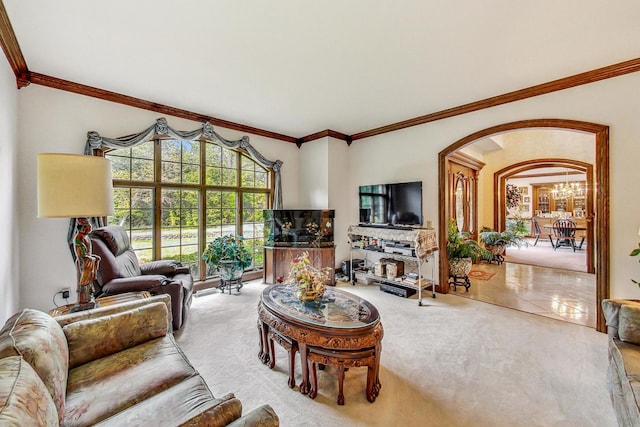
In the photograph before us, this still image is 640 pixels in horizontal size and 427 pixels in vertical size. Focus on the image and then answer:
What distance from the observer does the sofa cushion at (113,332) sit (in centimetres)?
165

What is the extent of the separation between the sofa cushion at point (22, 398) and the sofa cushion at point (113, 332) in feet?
1.96

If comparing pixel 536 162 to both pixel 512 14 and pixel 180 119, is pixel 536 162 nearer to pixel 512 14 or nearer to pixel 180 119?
pixel 512 14

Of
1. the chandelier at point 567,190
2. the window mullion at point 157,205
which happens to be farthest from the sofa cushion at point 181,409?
the chandelier at point 567,190

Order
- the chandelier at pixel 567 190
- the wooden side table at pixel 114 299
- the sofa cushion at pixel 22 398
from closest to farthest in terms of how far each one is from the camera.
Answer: the sofa cushion at pixel 22 398 → the wooden side table at pixel 114 299 → the chandelier at pixel 567 190

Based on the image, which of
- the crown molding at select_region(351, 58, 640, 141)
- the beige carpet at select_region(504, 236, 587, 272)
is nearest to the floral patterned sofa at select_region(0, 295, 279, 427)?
the crown molding at select_region(351, 58, 640, 141)

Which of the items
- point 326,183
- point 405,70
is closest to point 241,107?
point 326,183

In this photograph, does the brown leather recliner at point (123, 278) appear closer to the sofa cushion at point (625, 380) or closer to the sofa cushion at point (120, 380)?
the sofa cushion at point (120, 380)

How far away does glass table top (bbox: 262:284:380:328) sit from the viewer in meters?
2.05

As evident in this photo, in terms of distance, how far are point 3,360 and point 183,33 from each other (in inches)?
98.6

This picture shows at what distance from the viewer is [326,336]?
195 centimetres

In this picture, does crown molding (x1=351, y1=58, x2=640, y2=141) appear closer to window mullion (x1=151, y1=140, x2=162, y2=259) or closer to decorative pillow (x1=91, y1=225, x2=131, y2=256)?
window mullion (x1=151, y1=140, x2=162, y2=259)

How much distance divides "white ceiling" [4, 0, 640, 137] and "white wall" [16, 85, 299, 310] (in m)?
0.32

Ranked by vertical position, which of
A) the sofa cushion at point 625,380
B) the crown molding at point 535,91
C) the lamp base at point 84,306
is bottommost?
the sofa cushion at point 625,380

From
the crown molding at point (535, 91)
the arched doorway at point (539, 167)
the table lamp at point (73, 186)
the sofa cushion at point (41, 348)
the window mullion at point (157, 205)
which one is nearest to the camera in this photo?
the sofa cushion at point (41, 348)
